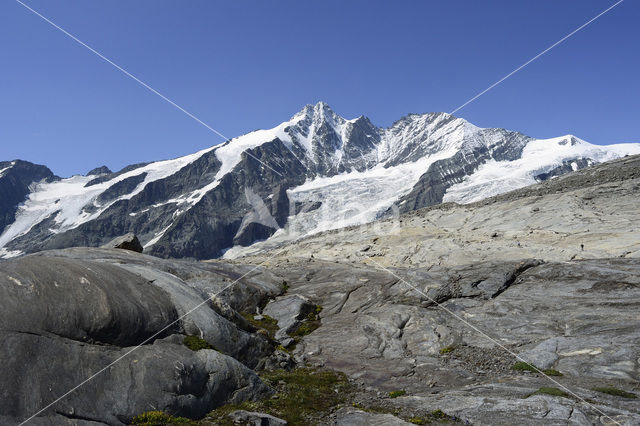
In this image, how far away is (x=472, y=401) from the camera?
1791cm

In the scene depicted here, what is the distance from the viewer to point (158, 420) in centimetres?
1528

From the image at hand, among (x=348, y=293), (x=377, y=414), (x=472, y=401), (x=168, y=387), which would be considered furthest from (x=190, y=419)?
(x=348, y=293)

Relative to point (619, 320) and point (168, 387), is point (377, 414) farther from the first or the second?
point (619, 320)

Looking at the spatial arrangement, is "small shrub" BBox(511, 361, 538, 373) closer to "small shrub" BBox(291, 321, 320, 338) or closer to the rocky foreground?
the rocky foreground

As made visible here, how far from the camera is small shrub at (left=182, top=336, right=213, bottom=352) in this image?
2017cm

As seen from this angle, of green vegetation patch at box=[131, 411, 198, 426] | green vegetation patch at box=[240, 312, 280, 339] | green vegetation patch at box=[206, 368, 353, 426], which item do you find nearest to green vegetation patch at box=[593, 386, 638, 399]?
green vegetation patch at box=[206, 368, 353, 426]

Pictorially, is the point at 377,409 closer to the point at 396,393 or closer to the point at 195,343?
the point at 396,393

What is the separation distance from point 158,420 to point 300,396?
7267 millimetres

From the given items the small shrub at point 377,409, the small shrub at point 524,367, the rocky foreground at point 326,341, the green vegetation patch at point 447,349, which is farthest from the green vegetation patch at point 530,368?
the small shrub at point 377,409

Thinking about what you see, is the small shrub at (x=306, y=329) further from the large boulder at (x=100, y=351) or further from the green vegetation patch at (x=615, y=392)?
the green vegetation patch at (x=615, y=392)

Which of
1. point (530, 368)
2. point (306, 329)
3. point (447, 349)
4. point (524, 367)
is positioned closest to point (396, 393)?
point (447, 349)

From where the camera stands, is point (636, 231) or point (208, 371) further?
point (636, 231)

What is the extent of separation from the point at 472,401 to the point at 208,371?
12219 mm

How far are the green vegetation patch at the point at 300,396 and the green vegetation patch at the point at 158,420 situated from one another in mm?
1581
